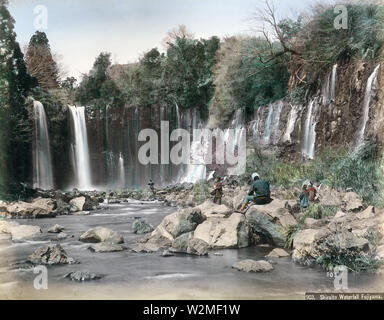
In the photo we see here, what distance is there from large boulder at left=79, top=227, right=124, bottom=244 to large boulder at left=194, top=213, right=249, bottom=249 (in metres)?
1.52

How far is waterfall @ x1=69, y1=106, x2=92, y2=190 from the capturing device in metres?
→ 20.5

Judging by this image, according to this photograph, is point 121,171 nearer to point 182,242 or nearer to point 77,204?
point 77,204

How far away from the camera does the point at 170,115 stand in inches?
897

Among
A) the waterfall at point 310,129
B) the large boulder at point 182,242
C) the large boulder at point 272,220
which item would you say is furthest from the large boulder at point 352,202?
the waterfall at point 310,129

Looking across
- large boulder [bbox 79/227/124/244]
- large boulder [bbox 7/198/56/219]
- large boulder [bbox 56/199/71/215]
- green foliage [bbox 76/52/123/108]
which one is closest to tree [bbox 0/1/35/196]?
large boulder [bbox 7/198/56/219]

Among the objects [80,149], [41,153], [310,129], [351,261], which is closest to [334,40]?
[310,129]

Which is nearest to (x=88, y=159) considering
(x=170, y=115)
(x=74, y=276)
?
(x=170, y=115)

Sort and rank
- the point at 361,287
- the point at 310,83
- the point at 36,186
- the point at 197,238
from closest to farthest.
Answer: the point at 361,287 → the point at 197,238 → the point at 310,83 → the point at 36,186

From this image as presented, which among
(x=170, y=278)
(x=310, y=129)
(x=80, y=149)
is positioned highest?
(x=310, y=129)

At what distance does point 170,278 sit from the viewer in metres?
5.73

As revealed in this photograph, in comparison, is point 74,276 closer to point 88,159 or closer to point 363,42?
point 363,42

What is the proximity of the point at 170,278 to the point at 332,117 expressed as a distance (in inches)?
324
